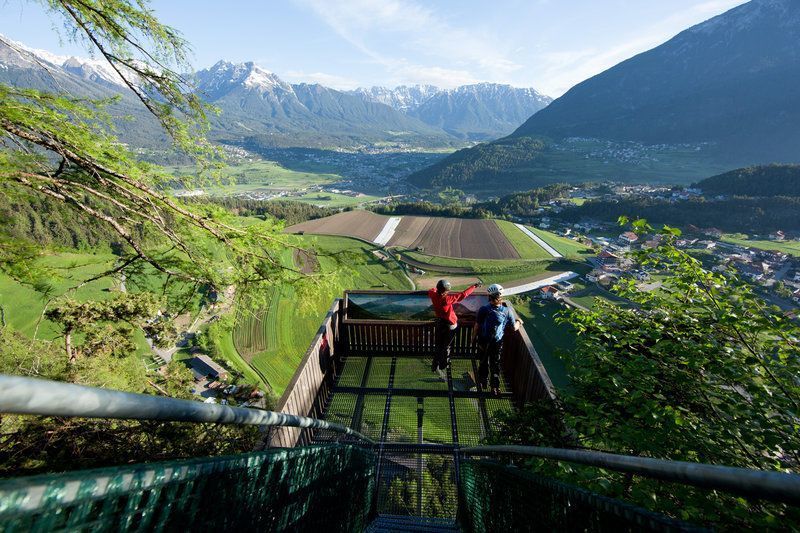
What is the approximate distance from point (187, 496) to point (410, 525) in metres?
4.02

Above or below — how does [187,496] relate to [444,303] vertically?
above

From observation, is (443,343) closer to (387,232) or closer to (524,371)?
(524,371)

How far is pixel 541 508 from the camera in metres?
2.10

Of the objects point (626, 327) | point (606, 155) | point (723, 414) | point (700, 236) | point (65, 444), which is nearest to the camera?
point (723, 414)

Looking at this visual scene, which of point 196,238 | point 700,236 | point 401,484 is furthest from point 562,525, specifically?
point 700,236

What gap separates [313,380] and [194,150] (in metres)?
4.12

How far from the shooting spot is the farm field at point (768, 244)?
2392 inches

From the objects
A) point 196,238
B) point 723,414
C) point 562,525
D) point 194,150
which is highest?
point 194,150

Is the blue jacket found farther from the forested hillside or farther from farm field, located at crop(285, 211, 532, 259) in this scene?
the forested hillside

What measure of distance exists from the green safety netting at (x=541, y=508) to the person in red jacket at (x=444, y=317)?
236 cm

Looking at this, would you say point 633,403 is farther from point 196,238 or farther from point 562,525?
point 196,238

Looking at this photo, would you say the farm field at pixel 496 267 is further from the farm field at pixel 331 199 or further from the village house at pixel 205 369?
the farm field at pixel 331 199

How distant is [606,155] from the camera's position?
16462 centimetres

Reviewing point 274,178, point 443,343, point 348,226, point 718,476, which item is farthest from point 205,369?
point 274,178
